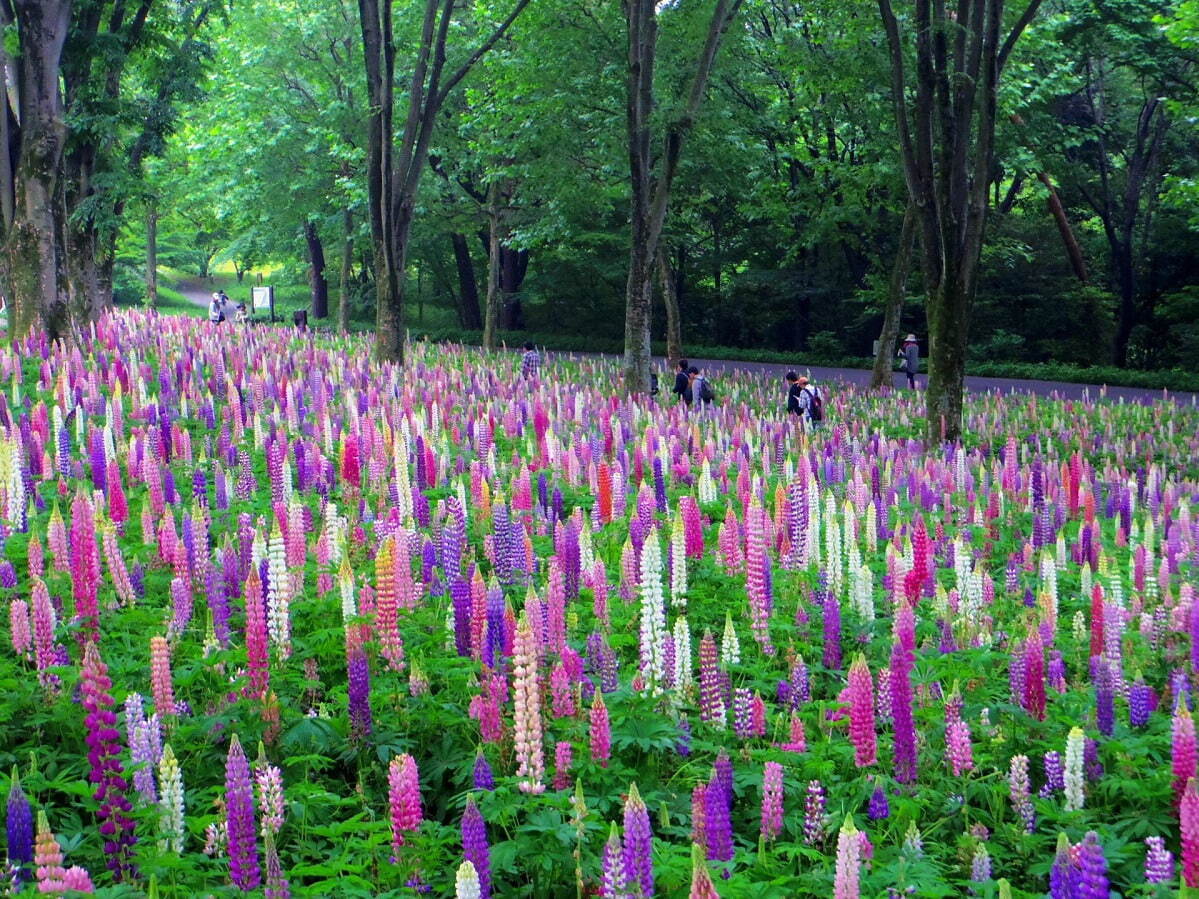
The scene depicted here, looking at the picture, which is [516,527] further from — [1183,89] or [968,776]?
[1183,89]

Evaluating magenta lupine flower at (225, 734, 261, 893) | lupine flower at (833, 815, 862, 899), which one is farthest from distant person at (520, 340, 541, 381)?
lupine flower at (833, 815, 862, 899)

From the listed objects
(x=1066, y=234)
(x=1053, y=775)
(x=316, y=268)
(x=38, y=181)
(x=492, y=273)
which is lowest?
(x=1053, y=775)

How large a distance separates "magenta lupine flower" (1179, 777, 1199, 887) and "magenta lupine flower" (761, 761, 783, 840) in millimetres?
1254

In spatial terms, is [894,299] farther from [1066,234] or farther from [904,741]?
[904,741]

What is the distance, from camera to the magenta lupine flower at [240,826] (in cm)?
333

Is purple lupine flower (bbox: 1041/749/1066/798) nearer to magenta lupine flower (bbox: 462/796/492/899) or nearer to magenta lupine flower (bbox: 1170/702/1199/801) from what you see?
magenta lupine flower (bbox: 1170/702/1199/801)

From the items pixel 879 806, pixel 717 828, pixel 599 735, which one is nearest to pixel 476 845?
pixel 717 828

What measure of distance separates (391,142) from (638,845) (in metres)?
18.6

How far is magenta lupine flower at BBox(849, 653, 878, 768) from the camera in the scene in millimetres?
4141

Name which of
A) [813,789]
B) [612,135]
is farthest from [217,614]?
[612,135]

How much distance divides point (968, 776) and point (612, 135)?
22316mm

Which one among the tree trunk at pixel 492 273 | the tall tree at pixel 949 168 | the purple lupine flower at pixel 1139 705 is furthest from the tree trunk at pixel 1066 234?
the purple lupine flower at pixel 1139 705

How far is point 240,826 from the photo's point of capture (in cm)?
335

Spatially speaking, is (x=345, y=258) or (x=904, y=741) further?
(x=345, y=258)
